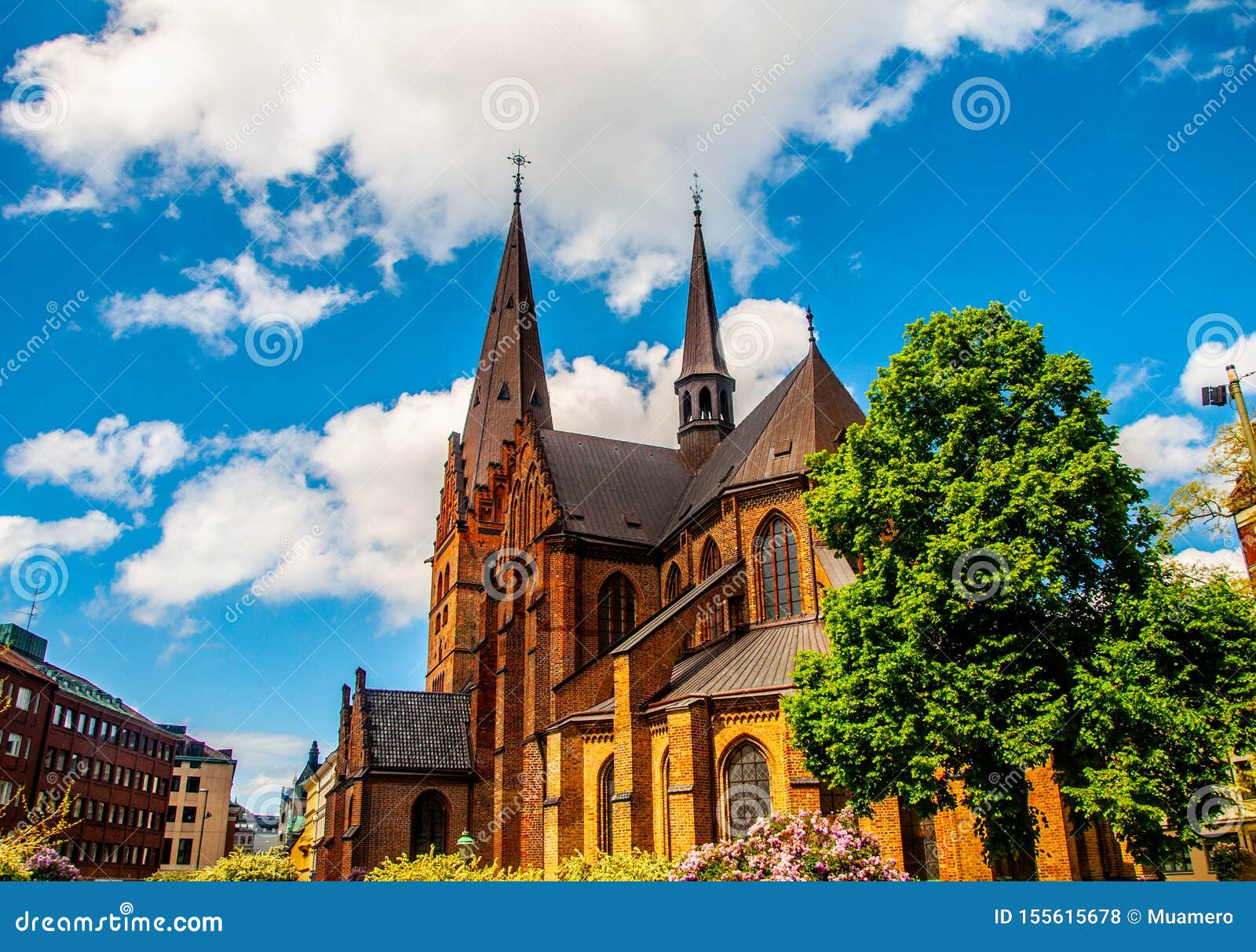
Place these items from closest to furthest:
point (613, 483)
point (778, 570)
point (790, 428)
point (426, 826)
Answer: point (778, 570)
point (790, 428)
point (426, 826)
point (613, 483)

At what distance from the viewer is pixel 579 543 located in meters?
34.8

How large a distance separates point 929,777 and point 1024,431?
6.95 m

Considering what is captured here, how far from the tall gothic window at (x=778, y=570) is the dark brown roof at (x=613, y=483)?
7.31 metres

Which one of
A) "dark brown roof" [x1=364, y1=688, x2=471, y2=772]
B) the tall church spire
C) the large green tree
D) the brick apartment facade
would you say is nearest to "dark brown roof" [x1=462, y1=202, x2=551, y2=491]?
the tall church spire

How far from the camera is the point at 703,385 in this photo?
1757 inches

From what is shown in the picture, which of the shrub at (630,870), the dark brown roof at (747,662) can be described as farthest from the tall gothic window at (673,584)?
the shrub at (630,870)

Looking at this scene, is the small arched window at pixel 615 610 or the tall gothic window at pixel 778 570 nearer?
the tall gothic window at pixel 778 570

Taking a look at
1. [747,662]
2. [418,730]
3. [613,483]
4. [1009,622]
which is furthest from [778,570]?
[418,730]

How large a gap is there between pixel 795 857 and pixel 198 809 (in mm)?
84858

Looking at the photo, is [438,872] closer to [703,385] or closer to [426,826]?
[426,826]

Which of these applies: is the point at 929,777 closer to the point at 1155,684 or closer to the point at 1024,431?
the point at 1155,684

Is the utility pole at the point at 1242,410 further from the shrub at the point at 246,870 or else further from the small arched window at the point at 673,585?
the shrub at the point at 246,870

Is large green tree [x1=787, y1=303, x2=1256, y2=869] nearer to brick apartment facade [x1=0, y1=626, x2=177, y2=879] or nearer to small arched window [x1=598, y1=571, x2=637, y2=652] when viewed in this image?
small arched window [x1=598, y1=571, x2=637, y2=652]

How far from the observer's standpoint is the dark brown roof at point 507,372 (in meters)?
50.7
